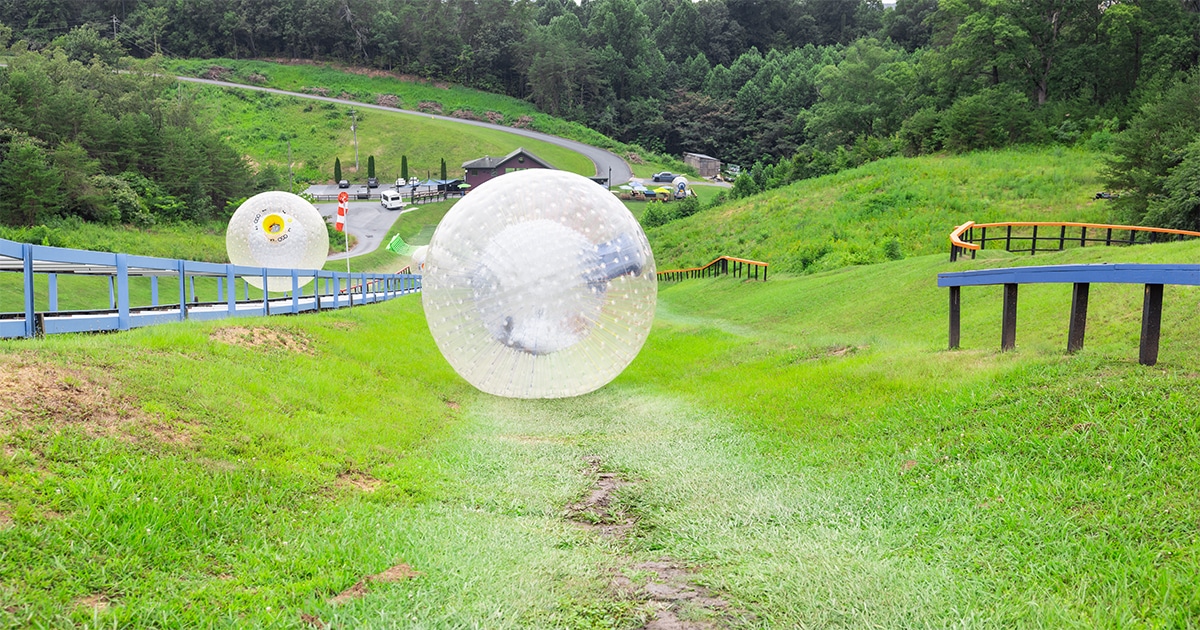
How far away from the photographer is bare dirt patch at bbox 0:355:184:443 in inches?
209

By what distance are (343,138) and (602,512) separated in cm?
9774

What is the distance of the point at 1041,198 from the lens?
34.2m

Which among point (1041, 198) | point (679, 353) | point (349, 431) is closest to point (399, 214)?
point (1041, 198)

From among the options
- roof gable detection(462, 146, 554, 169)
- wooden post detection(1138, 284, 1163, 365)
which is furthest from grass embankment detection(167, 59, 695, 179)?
wooden post detection(1138, 284, 1163, 365)

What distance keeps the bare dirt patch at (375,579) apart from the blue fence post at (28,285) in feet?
21.9

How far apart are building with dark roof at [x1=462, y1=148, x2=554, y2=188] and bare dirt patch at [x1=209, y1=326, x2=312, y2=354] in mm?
73440

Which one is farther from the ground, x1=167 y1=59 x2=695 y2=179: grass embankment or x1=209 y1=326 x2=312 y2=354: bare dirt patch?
x1=167 y1=59 x2=695 y2=179: grass embankment

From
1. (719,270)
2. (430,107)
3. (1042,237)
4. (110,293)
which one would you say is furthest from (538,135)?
(110,293)

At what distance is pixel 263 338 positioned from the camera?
10.6 meters

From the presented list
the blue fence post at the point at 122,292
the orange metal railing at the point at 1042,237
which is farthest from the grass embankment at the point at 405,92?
the blue fence post at the point at 122,292

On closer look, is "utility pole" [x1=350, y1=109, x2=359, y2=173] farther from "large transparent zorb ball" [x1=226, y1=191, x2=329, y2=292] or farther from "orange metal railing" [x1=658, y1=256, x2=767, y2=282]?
"large transparent zorb ball" [x1=226, y1=191, x2=329, y2=292]

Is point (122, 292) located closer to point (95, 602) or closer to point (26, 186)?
point (95, 602)

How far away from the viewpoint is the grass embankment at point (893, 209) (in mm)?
31094

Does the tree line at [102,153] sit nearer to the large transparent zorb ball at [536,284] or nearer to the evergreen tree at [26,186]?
the evergreen tree at [26,186]
